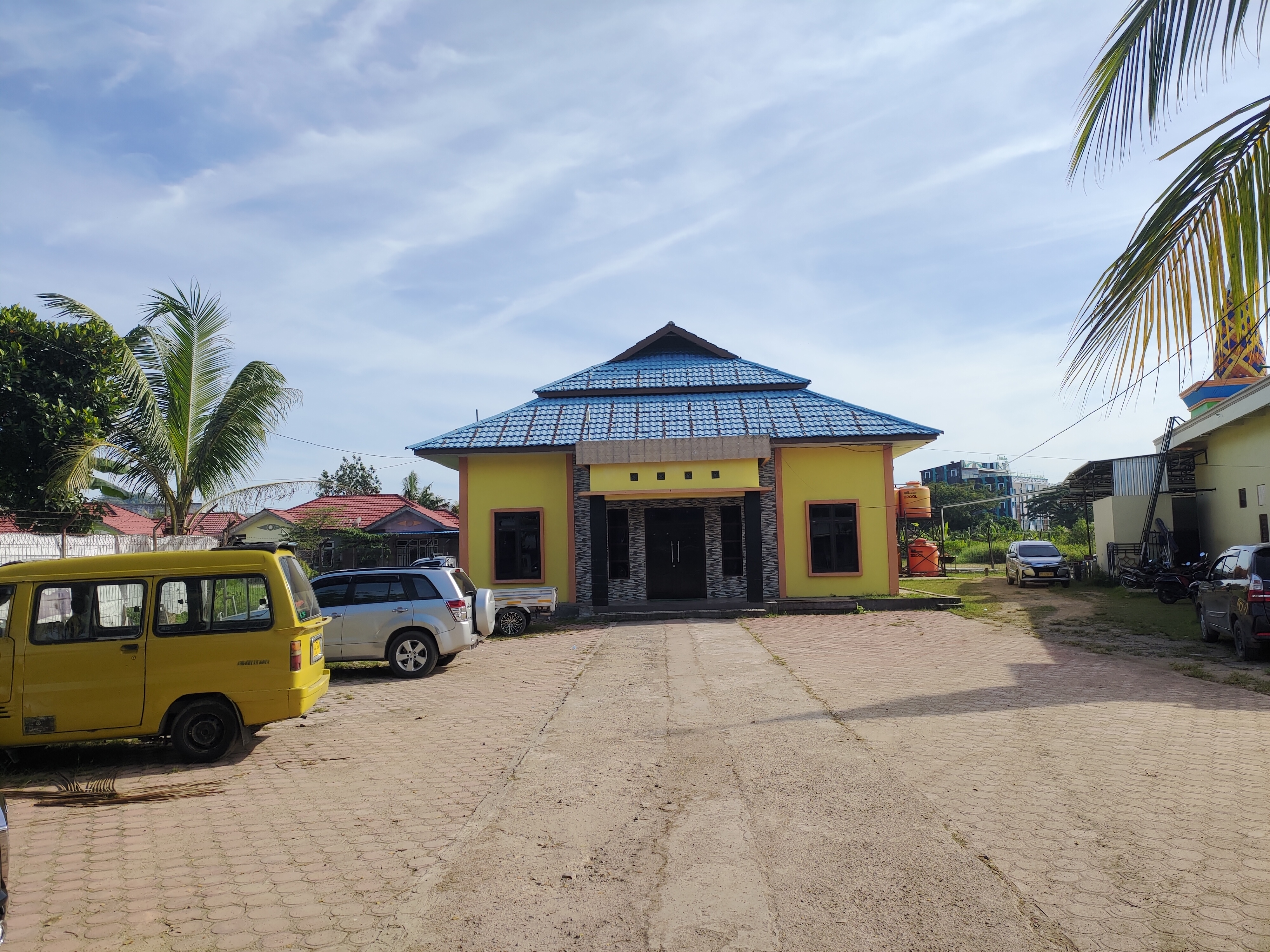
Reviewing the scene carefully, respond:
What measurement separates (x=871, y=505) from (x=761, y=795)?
17.0 meters

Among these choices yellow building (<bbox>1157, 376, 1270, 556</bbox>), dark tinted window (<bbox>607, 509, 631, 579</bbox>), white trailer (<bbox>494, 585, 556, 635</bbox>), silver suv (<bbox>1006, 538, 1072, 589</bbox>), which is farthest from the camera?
silver suv (<bbox>1006, 538, 1072, 589</bbox>)

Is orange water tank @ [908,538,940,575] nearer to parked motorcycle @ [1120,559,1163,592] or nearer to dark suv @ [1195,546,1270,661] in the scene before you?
parked motorcycle @ [1120,559,1163,592]

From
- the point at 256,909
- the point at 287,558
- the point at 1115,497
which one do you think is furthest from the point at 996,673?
the point at 1115,497

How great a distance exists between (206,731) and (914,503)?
2762cm

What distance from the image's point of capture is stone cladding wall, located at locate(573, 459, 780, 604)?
2194cm

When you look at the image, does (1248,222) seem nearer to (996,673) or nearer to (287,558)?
(287,558)

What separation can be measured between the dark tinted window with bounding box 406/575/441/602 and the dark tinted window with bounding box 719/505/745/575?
36.8ft

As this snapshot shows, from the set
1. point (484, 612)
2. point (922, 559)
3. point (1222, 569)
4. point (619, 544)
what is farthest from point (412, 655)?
point (922, 559)

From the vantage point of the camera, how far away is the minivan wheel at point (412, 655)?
1220 cm

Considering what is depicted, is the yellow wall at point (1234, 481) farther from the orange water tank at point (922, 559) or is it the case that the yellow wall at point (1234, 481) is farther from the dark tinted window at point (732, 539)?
the dark tinted window at point (732, 539)

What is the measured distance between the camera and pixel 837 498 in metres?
22.1

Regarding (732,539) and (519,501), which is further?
(519,501)

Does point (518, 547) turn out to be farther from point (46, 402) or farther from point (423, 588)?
point (46, 402)

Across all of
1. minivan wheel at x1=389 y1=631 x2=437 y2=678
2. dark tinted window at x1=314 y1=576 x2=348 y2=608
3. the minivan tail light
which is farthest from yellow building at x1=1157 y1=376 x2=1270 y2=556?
dark tinted window at x1=314 y1=576 x2=348 y2=608
